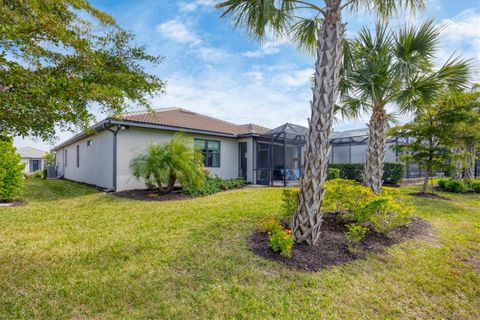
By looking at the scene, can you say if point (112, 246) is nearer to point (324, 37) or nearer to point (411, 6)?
point (324, 37)

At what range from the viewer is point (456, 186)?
39.2 ft

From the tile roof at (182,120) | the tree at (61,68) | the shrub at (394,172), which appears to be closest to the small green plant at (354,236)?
the tree at (61,68)

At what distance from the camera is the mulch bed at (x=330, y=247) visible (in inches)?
146

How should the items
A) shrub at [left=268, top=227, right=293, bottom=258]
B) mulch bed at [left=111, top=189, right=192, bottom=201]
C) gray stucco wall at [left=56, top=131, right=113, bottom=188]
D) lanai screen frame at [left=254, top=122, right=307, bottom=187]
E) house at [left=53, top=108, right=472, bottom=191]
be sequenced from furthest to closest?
1. lanai screen frame at [left=254, top=122, right=307, bottom=187]
2. gray stucco wall at [left=56, top=131, right=113, bottom=188]
3. house at [left=53, top=108, right=472, bottom=191]
4. mulch bed at [left=111, top=189, right=192, bottom=201]
5. shrub at [left=268, top=227, right=293, bottom=258]

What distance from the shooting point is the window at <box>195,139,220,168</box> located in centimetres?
1355

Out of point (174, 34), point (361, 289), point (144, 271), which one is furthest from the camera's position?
point (174, 34)

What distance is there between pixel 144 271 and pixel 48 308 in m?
1.06

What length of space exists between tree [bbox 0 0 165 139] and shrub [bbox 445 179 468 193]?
14389 mm

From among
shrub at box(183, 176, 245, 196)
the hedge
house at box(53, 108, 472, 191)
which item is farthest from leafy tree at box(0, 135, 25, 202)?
the hedge

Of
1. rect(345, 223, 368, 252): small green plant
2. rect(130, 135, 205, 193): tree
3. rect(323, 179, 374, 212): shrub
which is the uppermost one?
rect(130, 135, 205, 193): tree

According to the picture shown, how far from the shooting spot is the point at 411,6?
4797 millimetres

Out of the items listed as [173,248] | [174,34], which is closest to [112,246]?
[173,248]

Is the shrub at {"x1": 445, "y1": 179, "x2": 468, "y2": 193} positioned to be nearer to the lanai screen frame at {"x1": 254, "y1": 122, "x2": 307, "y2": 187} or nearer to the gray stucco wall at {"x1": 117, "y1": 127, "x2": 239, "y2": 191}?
the lanai screen frame at {"x1": 254, "y1": 122, "x2": 307, "y2": 187}

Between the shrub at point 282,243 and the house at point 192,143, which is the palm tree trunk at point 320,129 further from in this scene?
the house at point 192,143
